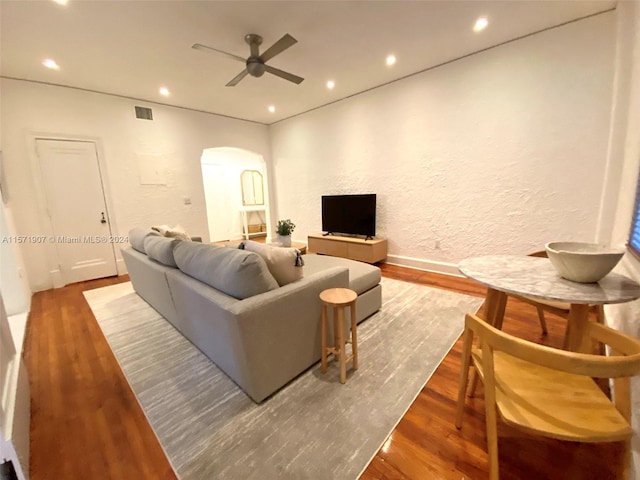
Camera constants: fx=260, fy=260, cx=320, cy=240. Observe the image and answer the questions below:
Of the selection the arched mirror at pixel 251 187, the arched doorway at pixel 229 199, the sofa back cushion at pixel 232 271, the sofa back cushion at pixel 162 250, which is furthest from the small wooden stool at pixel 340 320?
the arched mirror at pixel 251 187

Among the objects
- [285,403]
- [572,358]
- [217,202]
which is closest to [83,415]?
[285,403]

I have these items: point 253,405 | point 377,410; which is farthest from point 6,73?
point 377,410

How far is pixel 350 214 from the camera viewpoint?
4.54 meters

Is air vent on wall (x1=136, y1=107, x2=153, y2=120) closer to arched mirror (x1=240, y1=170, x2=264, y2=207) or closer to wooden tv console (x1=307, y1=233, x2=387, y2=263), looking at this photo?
arched mirror (x1=240, y1=170, x2=264, y2=207)

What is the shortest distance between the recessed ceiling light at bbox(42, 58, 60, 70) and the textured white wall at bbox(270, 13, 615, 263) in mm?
3455

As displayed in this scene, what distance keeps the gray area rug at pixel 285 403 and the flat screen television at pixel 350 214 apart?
2057 mm

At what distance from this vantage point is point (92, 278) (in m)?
4.04

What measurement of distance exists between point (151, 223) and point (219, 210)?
2.95 meters

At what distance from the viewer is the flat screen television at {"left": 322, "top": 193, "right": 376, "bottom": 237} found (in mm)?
4270

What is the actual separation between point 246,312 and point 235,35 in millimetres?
2798

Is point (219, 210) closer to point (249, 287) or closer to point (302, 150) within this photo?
point (302, 150)

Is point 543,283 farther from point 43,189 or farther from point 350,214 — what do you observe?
point 43,189

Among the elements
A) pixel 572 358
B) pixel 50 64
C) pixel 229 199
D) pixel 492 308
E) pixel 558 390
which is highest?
pixel 50 64

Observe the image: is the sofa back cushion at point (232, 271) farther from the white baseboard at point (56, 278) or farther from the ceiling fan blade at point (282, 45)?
the white baseboard at point (56, 278)
